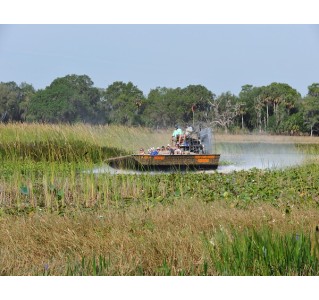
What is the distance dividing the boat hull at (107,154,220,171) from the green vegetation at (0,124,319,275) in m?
2.05

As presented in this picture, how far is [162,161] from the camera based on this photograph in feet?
31.4

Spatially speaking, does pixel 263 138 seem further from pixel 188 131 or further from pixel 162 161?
pixel 162 161

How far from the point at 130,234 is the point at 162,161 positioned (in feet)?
19.4

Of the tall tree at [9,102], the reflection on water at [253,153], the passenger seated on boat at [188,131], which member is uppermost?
the tall tree at [9,102]

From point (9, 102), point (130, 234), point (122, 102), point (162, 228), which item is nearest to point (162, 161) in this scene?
point (162, 228)

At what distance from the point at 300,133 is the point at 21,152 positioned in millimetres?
10033

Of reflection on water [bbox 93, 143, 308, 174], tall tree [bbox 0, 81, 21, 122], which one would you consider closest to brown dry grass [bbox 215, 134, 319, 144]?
reflection on water [bbox 93, 143, 308, 174]

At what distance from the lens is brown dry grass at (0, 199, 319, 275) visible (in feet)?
10.2

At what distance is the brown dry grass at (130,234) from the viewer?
311cm

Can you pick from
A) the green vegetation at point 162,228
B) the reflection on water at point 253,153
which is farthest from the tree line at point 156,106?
the green vegetation at point 162,228

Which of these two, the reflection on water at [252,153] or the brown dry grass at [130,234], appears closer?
the brown dry grass at [130,234]

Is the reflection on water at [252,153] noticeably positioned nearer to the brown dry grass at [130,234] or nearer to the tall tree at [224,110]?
the tall tree at [224,110]
